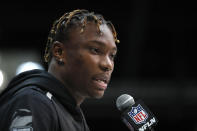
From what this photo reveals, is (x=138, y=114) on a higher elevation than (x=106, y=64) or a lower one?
lower

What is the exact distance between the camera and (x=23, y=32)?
25.4 feet

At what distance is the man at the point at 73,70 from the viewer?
1.99 m

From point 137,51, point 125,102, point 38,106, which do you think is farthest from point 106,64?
point 137,51

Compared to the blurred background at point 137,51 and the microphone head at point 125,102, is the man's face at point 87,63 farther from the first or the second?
the blurred background at point 137,51

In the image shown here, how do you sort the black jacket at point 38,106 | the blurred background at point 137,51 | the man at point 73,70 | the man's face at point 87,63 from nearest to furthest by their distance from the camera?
the black jacket at point 38,106 → the man at point 73,70 → the man's face at point 87,63 → the blurred background at point 137,51

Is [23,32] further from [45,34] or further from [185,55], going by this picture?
[185,55]

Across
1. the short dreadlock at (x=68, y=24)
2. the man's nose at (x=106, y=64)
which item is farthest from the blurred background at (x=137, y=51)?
the man's nose at (x=106, y=64)

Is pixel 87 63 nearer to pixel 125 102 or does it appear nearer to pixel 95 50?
pixel 95 50

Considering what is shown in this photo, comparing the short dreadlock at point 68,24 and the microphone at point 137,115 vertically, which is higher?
the short dreadlock at point 68,24

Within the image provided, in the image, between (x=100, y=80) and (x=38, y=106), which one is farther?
(x=100, y=80)

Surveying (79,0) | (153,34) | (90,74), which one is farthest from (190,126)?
(90,74)

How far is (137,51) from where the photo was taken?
7441 mm

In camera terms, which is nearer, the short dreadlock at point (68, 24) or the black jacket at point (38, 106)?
the black jacket at point (38, 106)

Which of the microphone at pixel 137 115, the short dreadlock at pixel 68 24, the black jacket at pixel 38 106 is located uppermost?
the short dreadlock at pixel 68 24
